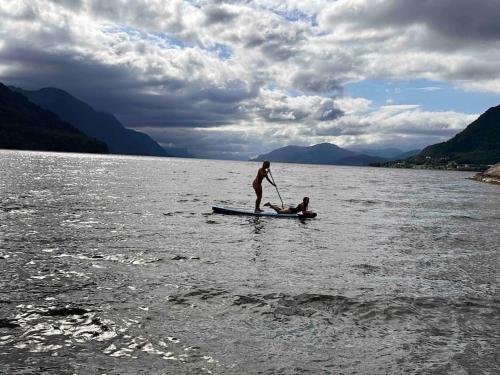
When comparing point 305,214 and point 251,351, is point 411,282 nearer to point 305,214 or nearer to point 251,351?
point 251,351

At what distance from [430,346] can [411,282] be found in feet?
20.6

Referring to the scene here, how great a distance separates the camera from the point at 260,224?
30.8 m

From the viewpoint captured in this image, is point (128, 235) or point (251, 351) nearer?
point (251, 351)

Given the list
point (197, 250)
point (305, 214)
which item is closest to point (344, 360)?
point (197, 250)

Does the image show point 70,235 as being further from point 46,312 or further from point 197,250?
point 46,312

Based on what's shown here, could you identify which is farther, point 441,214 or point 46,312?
point 441,214

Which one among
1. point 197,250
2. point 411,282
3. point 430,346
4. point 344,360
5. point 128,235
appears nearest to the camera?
point 344,360

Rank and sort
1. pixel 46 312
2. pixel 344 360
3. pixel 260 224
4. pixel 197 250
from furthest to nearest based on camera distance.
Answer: pixel 260 224, pixel 197 250, pixel 46 312, pixel 344 360

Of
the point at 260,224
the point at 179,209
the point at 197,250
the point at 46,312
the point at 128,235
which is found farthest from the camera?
the point at 179,209

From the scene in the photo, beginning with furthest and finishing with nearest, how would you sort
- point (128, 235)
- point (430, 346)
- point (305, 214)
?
point (305, 214) → point (128, 235) → point (430, 346)

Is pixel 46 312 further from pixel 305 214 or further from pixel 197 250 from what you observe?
pixel 305 214

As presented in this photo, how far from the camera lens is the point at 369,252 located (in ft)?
72.6

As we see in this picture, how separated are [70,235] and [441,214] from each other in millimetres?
34794

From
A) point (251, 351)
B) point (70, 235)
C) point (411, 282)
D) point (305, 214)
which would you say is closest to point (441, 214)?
point (305, 214)
